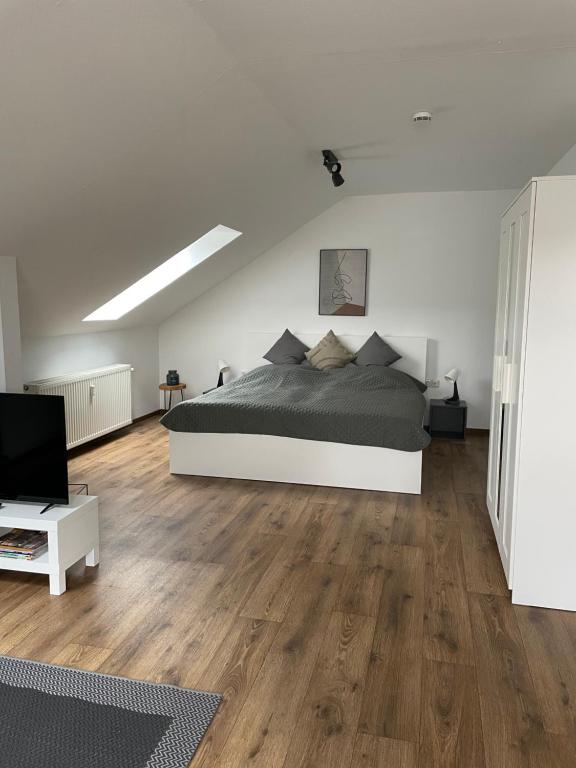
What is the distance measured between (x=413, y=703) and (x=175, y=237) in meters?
3.45

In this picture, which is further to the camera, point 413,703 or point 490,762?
point 413,703

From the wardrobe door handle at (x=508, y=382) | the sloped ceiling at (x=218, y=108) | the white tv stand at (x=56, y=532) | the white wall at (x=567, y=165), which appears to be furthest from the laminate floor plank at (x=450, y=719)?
the white wall at (x=567, y=165)

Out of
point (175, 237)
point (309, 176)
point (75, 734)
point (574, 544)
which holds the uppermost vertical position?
point (309, 176)

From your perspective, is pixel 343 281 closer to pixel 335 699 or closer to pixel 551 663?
pixel 551 663

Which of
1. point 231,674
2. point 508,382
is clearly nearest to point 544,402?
point 508,382

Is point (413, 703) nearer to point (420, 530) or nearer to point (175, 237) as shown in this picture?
point (420, 530)

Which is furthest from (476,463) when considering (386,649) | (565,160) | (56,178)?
(56,178)

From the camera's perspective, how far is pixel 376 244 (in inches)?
241

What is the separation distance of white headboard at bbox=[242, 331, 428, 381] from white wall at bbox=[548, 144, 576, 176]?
199 cm

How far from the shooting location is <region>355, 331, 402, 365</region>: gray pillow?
591cm

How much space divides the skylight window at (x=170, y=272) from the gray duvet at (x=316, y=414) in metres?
1.30

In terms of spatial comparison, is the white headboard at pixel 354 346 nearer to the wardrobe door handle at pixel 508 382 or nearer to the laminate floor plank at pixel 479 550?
the laminate floor plank at pixel 479 550

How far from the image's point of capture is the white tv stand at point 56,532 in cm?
274

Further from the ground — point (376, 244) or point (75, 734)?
point (376, 244)
